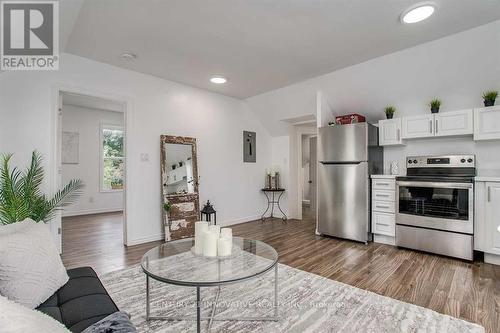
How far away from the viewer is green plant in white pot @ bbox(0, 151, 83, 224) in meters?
2.47

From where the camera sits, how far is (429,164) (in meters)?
3.46

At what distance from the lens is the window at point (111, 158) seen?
21.5 feet

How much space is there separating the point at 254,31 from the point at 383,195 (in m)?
2.81

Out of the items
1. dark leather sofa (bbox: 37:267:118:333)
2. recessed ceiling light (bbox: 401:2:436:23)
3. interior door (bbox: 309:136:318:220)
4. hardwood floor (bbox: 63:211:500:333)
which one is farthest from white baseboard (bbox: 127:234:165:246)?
recessed ceiling light (bbox: 401:2:436:23)

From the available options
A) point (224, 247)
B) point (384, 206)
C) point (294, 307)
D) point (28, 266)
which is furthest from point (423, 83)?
point (28, 266)

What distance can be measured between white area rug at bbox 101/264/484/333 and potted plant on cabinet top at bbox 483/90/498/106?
2435mm

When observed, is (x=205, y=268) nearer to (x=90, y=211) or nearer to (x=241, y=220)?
(x=241, y=220)

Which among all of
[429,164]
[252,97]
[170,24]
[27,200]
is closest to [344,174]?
[429,164]

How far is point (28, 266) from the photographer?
1258 mm

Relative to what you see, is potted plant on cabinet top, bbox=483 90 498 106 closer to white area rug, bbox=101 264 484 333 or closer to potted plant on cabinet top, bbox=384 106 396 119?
potted plant on cabinet top, bbox=384 106 396 119

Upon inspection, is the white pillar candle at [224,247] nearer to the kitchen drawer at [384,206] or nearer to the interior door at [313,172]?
the kitchen drawer at [384,206]

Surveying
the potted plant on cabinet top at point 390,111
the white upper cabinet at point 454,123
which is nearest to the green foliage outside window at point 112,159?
the potted plant on cabinet top at point 390,111

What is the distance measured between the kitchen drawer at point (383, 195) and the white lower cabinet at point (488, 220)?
Answer: 35.0 inches

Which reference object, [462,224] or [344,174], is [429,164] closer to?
[462,224]
